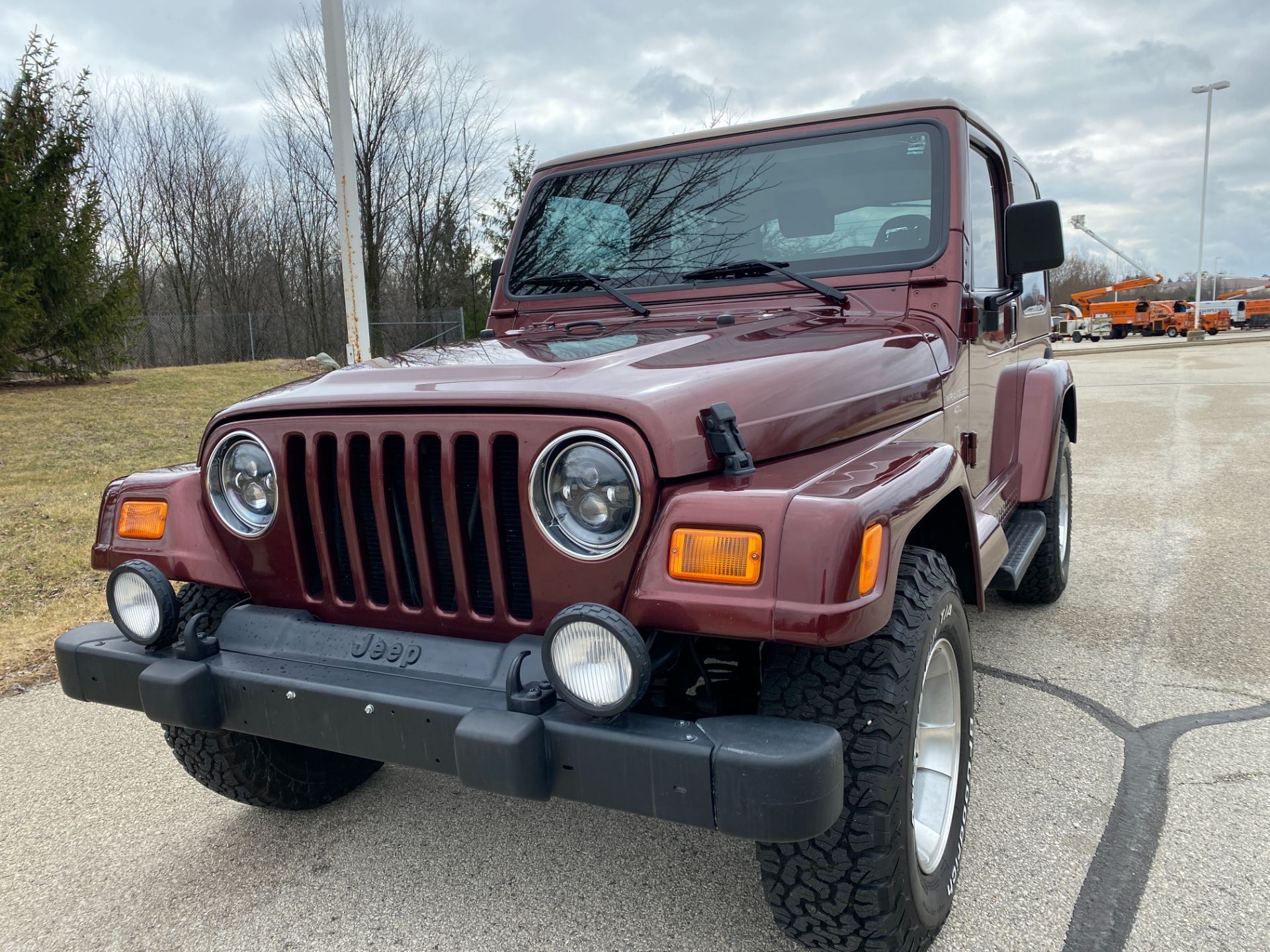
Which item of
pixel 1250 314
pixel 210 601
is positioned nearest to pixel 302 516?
pixel 210 601

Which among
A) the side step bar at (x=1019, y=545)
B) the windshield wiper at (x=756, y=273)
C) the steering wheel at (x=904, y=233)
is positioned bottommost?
the side step bar at (x=1019, y=545)

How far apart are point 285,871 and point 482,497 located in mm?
1350

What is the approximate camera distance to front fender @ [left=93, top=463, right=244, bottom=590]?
2.25 meters

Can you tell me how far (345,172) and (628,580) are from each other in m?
5.91

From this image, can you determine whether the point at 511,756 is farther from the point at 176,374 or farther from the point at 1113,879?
the point at 176,374

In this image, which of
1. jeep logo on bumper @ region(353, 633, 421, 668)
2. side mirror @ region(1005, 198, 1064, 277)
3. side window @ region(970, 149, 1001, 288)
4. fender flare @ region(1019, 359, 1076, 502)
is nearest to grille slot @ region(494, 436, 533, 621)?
jeep logo on bumper @ region(353, 633, 421, 668)

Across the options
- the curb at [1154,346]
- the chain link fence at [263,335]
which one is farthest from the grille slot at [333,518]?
the curb at [1154,346]

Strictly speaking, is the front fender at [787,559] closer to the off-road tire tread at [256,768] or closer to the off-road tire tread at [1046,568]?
the off-road tire tread at [256,768]

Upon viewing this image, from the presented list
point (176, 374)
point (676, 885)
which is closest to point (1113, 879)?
point (676, 885)

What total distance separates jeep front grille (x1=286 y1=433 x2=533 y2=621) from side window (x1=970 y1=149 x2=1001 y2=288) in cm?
195

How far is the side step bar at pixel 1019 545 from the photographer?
3.21 meters

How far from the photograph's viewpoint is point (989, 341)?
11.0 feet

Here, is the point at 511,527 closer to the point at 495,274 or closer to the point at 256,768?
the point at 256,768

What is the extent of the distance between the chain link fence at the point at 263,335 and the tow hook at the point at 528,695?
750 inches
